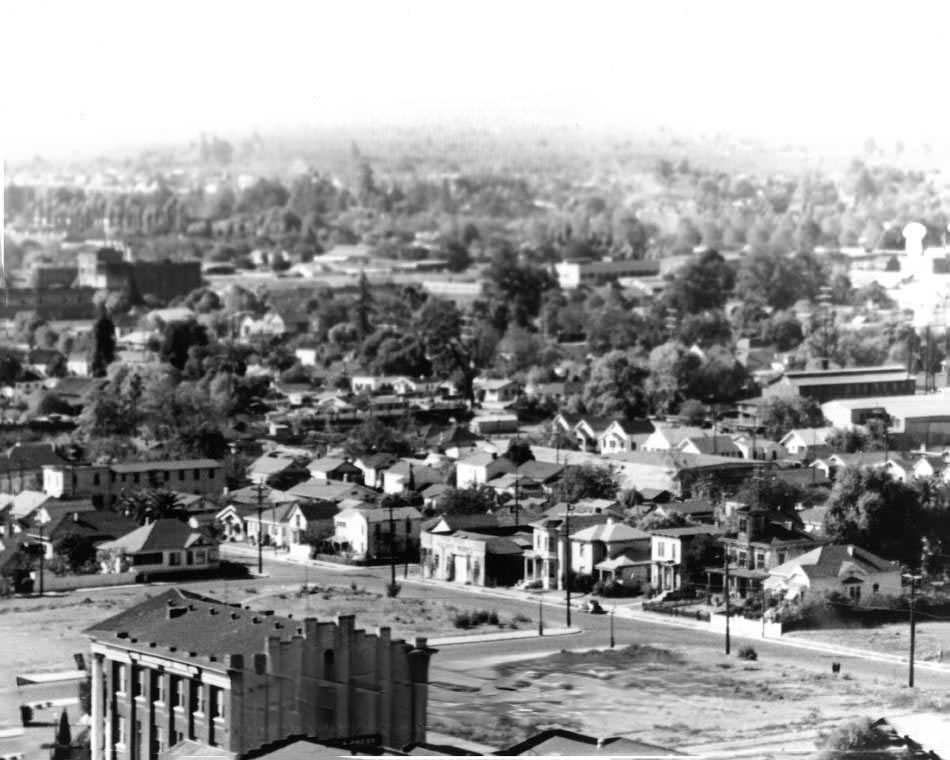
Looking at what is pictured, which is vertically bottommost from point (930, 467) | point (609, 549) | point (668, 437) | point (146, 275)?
point (146, 275)

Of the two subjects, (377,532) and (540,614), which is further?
(377,532)

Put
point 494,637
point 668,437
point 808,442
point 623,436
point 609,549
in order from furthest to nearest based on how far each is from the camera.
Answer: point 623,436, point 668,437, point 808,442, point 609,549, point 494,637

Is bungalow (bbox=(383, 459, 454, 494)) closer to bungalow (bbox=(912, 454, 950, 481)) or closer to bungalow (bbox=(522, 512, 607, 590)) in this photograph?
bungalow (bbox=(522, 512, 607, 590))

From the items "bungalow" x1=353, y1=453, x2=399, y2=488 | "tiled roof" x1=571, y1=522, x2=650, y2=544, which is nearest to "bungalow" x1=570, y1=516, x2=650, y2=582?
"tiled roof" x1=571, y1=522, x2=650, y2=544

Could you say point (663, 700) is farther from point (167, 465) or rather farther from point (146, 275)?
point (146, 275)

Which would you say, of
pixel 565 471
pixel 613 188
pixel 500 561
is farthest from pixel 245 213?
pixel 500 561

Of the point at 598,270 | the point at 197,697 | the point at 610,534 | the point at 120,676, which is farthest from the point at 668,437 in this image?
the point at 598,270

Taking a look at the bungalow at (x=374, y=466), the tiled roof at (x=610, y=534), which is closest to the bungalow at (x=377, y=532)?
the tiled roof at (x=610, y=534)

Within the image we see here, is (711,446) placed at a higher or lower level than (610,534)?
lower
